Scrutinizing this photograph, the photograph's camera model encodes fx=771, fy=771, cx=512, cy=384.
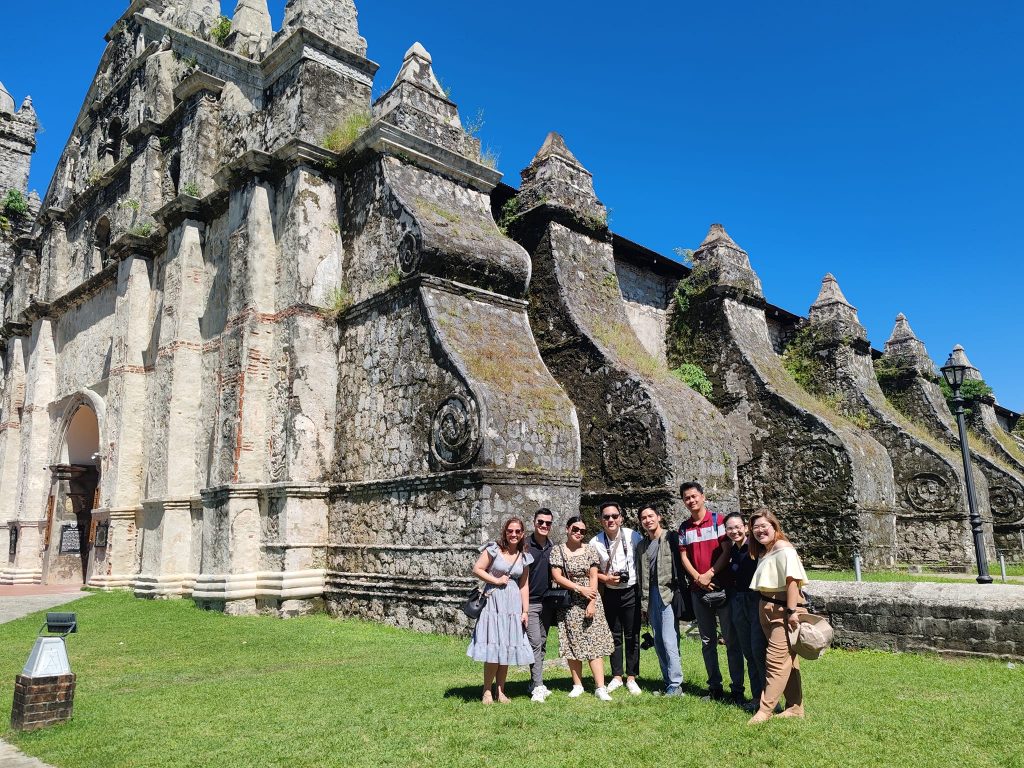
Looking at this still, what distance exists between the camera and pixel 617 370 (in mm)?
10047

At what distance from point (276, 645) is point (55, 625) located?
10.7 feet

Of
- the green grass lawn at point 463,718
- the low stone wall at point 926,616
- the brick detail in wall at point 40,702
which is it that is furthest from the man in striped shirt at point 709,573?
the brick detail in wall at point 40,702

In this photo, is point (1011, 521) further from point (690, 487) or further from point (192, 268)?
point (192, 268)

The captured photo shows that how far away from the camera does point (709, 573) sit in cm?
532

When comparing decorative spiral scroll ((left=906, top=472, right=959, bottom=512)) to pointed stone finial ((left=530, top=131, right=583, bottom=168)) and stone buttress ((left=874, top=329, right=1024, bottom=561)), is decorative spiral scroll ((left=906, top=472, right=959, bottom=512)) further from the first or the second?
pointed stone finial ((left=530, top=131, right=583, bottom=168))

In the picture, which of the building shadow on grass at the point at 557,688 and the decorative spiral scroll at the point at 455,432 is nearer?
the building shadow on grass at the point at 557,688

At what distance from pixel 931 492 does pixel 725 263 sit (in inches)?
A: 248

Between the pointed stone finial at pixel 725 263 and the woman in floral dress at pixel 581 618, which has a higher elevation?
the pointed stone finial at pixel 725 263

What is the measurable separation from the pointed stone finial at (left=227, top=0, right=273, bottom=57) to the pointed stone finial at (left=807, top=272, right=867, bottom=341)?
1244 cm

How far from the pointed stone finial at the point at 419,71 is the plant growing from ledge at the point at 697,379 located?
6.39 meters

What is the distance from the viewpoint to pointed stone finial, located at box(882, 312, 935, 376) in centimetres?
1900

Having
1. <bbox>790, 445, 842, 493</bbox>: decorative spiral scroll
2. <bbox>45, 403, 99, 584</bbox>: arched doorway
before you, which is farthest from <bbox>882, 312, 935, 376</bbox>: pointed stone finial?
<bbox>45, 403, 99, 584</bbox>: arched doorway

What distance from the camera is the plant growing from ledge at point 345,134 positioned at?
10828mm

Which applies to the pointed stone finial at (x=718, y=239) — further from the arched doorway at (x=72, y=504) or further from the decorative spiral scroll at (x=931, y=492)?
the arched doorway at (x=72, y=504)
